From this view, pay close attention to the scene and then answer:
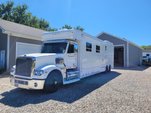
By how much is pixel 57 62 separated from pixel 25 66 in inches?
61.6

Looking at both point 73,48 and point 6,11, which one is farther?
point 6,11

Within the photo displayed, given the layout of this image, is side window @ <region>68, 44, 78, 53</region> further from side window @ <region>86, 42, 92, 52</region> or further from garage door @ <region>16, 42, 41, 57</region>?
garage door @ <region>16, 42, 41, 57</region>

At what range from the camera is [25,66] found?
722 centimetres

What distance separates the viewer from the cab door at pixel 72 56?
8740mm

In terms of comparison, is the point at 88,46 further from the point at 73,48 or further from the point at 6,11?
the point at 6,11

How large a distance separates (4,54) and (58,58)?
8120 millimetres

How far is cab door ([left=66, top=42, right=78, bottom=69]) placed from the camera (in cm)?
874

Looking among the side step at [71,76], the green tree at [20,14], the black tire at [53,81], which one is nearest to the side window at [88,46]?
the side step at [71,76]

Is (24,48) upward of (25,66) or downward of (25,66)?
upward

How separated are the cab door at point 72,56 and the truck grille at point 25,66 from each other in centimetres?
219

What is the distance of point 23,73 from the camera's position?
7.19m

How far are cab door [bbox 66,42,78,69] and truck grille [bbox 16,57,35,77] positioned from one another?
2189 millimetres

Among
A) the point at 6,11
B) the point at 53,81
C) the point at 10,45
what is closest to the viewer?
the point at 53,81

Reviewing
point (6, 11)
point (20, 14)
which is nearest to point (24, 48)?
point (6, 11)
